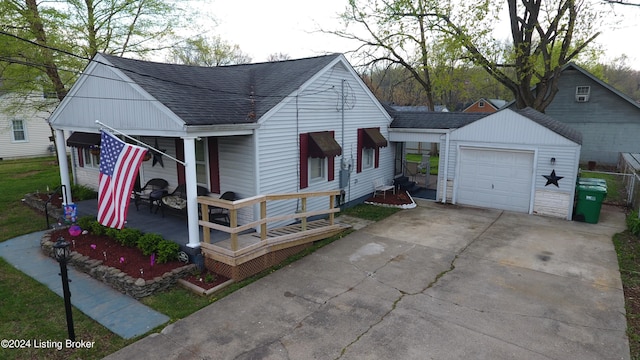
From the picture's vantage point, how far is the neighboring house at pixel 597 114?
22.9m

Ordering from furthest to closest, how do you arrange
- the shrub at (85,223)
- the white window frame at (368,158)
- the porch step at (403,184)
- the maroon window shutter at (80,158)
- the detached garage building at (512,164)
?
the porch step at (403,184), the maroon window shutter at (80,158), the white window frame at (368,158), the detached garage building at (512,164), the shrub at (85,223)

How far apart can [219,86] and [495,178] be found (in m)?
9.47

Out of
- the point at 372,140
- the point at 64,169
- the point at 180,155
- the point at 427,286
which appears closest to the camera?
the point at 427,286

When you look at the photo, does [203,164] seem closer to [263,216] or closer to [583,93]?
[263,216]

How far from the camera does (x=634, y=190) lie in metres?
13.2

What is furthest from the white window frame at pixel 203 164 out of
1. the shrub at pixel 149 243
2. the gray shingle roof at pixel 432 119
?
the gray shingle roof at pixel 432 119

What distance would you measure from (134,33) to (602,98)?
86.0 feet

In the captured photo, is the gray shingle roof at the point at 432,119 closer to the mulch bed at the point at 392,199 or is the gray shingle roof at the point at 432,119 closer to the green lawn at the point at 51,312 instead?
the mulch bed at the point at 392,199

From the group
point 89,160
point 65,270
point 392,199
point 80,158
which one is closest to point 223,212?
point 65,270

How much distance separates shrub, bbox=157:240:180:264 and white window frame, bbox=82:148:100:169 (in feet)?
25.3

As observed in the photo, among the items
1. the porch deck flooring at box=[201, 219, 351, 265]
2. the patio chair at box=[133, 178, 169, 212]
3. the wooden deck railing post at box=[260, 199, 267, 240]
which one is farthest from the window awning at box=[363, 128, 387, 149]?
the patio chair at box=[133, 178, 169, 212]

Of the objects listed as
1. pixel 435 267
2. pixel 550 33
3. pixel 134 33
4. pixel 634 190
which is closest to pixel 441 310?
pixel 435 267

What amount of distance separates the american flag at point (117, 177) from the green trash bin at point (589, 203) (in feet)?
39.8

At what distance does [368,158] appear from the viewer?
14.5 m
